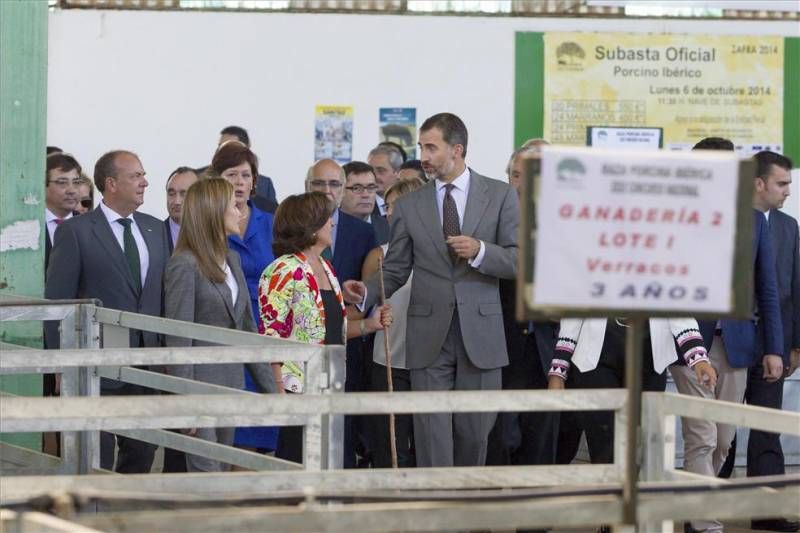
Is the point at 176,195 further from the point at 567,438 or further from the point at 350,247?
the point at 567,438

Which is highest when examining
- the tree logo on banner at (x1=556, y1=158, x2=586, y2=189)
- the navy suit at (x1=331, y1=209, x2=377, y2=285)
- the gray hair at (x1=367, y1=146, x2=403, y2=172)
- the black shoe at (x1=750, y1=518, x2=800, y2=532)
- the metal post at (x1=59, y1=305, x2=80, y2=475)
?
the gray hair at (x1=367, y1=146, x2=403, y2=172)

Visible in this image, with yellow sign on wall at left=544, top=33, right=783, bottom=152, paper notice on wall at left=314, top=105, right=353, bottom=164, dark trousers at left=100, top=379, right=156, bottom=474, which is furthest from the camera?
yellow sign on wall at left=544, top=33, right=783, bottom=152

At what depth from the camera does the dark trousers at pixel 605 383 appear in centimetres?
641

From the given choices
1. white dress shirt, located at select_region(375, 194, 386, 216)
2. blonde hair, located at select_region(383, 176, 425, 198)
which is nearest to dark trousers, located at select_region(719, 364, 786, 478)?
blonde hair, located at select_region(383, 176, 425, 198)

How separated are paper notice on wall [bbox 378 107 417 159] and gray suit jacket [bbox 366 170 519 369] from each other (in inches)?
265

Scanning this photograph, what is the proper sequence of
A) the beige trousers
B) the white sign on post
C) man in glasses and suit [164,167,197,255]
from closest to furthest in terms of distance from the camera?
the white sign on post → the beige trousers → man in glasses and suit [164,167,197,255]

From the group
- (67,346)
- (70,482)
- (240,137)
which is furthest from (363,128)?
(70,482)

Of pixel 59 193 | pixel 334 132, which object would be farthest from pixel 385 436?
pixel 334 132

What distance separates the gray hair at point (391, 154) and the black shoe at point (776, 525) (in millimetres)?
3968

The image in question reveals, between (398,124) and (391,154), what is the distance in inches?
121

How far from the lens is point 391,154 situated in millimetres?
10367

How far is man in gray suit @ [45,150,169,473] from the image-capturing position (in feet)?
21.5

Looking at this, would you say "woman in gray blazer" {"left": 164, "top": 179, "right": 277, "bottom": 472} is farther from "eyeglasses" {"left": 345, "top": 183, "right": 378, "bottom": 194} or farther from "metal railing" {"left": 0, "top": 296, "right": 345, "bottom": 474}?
"eyeglasses" {"left": 345, "top": 183, "right": 378, "bottom": 194}

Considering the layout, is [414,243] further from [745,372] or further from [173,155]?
[173,155]
